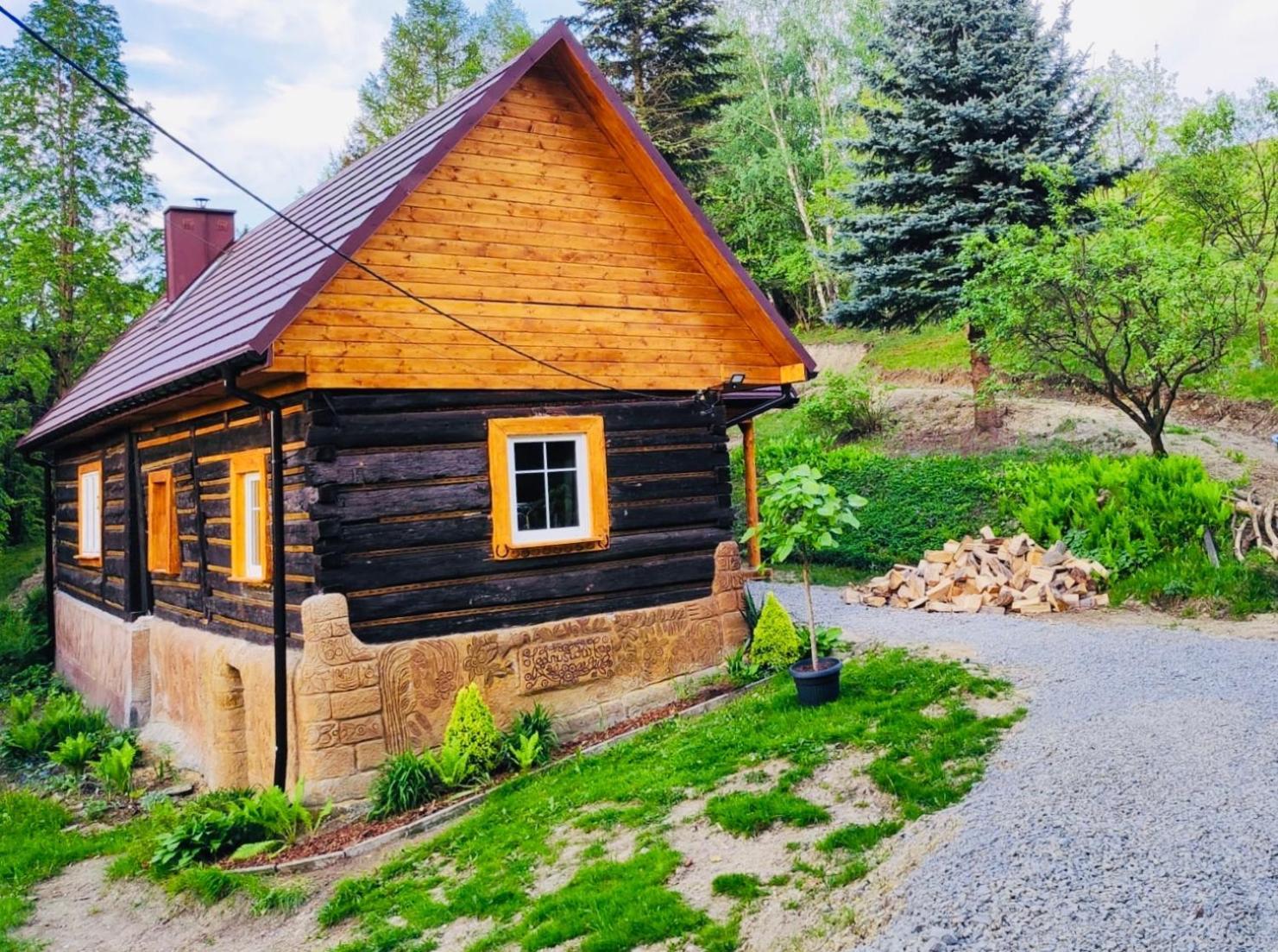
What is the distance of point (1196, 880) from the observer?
14.4ft

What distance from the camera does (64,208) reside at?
72.3ft

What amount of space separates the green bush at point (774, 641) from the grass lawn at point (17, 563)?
67.5ft

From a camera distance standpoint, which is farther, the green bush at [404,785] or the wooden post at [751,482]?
the wooden post at [751,482]

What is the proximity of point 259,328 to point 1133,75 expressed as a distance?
98.9 feet

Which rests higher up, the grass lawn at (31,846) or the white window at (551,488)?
the white window at (551,488)

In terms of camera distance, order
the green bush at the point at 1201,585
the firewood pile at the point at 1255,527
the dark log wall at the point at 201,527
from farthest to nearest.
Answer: the firewood pile at the point at 1255,527
the green bush at the point at 1201,585
the dark log wall at the point at 201,527

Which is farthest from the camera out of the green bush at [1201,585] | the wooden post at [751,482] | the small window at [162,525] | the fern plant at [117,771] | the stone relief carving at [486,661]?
the wooden post at [751,482]

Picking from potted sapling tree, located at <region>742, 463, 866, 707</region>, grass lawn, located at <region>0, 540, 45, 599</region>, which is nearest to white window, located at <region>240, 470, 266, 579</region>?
potted sapling tree, located at <region>742, 463, 866, 707</region>

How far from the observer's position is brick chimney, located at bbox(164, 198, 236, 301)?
1512cm

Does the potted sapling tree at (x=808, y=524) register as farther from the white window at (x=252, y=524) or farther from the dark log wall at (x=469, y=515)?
the white window at (x=252, y=524)

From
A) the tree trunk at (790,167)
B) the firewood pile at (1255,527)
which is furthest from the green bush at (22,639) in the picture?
the tree trunk at (790,167)

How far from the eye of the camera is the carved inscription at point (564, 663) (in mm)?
8688

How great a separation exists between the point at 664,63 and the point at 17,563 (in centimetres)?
2089

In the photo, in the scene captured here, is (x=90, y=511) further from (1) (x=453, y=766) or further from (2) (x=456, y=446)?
(1) (x=453, y=766)
